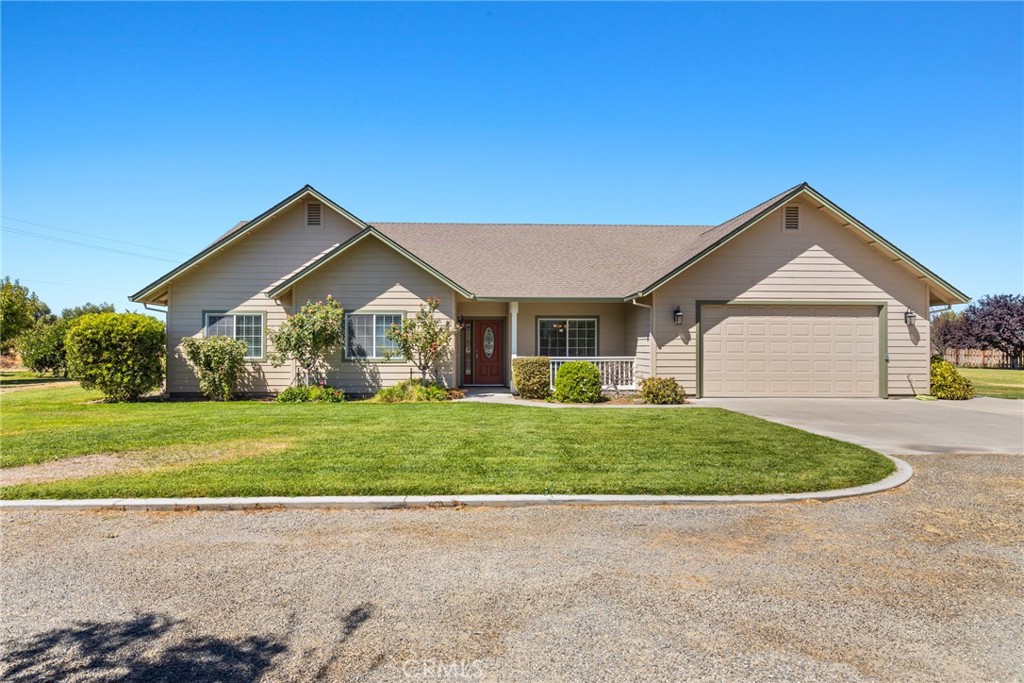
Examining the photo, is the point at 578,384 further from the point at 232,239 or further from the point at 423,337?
the point at 232,239

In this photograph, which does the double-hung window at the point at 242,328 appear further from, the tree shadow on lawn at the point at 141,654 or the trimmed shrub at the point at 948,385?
the trimmed shrub at the point at 948,385

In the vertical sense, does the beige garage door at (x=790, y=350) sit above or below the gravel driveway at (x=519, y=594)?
above

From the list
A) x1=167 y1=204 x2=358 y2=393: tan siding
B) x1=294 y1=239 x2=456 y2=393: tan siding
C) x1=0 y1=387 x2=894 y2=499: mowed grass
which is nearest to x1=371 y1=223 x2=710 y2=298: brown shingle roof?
x1=294 y1=239 x2=456 y2=393: tan siding

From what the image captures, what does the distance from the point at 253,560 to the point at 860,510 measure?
557 cm

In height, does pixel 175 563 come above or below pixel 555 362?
below

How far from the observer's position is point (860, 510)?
5.66m

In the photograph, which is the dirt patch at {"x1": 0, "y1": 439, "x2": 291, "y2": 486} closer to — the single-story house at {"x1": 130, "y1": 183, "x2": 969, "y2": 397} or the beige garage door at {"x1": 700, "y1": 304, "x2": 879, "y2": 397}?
the single-story house at {"x1": 130, "y1": 183, "x2": 969, "y2": 397}

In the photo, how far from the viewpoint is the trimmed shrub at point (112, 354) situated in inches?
575

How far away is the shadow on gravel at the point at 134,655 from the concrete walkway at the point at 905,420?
8665mm

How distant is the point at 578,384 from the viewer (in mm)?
15031

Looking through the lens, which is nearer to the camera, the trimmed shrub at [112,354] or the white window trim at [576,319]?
the trimmed shrub at [112,354]

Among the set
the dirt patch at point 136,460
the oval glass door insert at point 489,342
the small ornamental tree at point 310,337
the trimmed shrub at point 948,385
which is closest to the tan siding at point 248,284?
the small ornamental tree at point 310,337

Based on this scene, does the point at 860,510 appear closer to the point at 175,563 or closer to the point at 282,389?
the point at 175,563

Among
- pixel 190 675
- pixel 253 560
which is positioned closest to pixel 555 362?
pixel 253 560
